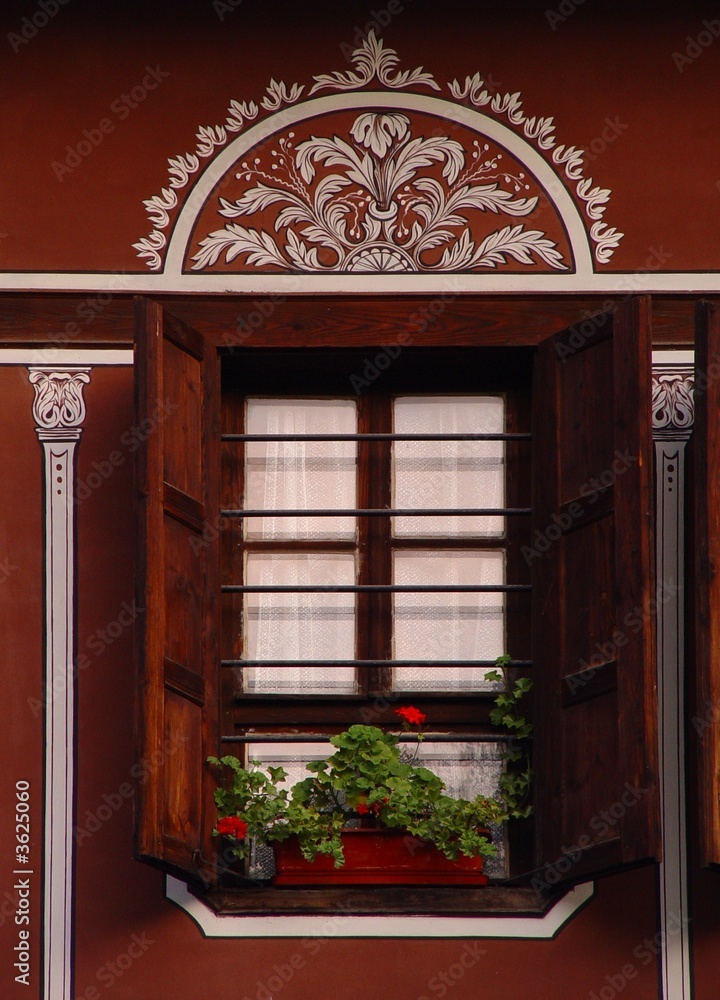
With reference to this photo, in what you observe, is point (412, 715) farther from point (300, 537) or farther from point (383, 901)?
point (300, 537)

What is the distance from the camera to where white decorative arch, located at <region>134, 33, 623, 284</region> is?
6184 millimetres

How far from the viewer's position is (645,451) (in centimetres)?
549

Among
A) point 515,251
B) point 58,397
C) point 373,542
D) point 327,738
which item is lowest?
point 327,738

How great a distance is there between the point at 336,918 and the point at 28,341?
82.5 inches

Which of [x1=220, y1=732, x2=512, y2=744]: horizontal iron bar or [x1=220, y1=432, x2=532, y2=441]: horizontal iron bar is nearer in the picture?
[x1=220, y1=732, x2=512, y2=744]: horizontal iron bar

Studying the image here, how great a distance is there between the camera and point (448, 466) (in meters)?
6.20

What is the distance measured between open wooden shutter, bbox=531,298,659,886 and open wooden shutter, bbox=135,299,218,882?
41.4 inches

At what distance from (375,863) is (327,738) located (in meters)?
0.42

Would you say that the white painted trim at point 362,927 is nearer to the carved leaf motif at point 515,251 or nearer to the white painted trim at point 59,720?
the white painted trim at point 59,720

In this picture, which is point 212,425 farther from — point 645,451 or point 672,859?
point 672,859

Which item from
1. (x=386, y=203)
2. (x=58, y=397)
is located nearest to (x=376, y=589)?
(x=58, y=397)

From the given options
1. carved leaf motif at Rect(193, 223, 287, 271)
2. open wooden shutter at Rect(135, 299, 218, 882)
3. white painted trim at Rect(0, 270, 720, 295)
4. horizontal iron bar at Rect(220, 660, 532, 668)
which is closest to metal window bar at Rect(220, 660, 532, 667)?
horizontal iron bar at Rect(220, 660, 532, 668)

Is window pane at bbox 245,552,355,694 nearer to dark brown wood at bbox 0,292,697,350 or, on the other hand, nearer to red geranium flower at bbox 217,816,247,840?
red geranium flower at bbox 217,816,247,840

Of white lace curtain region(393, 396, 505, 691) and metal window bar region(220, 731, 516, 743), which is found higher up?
white lace curtain region(393, 396, 505, 691)
